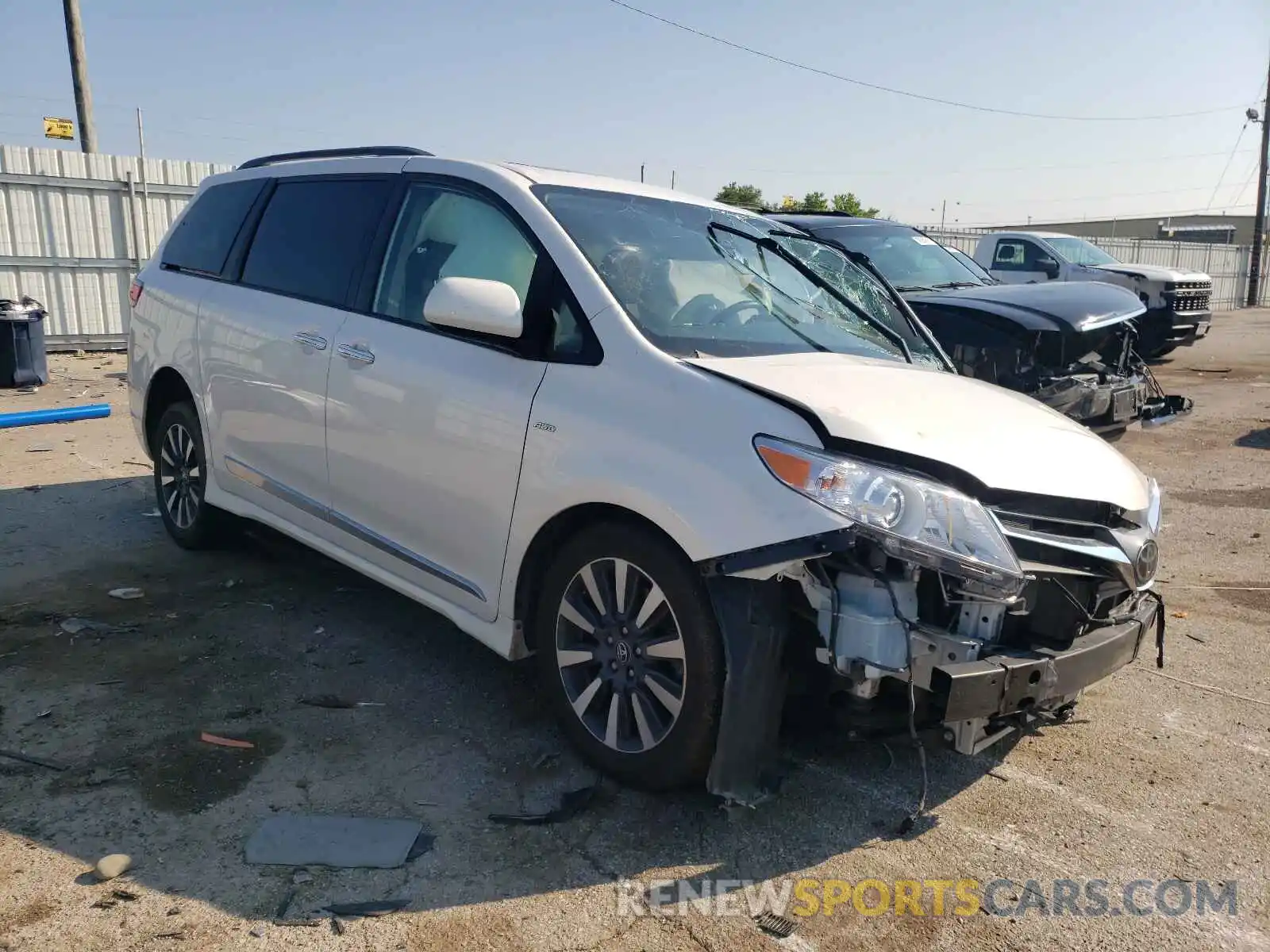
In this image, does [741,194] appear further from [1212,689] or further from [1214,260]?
[1212,689]

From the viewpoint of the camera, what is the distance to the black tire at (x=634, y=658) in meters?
2.85

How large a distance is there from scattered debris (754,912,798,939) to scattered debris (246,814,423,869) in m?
1.01

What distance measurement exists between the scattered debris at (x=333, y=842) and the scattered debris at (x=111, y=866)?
315 millimetres

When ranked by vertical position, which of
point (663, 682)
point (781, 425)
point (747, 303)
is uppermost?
point (747, 303)

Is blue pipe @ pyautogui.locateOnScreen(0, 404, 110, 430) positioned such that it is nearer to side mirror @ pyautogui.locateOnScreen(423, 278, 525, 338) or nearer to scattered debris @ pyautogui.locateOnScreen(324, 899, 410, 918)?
side mirror @ pyautogui.locateOnScreen(423, 278, 525, 338)

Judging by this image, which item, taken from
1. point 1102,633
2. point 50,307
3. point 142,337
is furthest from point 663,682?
point 50,307

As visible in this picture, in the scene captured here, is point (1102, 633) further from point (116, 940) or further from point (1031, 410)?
point (116, 940)

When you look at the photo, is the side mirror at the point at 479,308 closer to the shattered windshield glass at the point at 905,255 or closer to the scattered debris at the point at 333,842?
the scattered debris at the point at 333,842

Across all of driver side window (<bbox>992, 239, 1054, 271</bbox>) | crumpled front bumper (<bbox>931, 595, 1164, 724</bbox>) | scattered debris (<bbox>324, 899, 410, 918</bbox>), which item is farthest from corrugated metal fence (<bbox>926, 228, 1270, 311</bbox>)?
scattered debris (<bbox>324, 899, 410, 918</bbox>)

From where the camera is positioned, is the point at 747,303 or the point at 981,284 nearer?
the point at 747,303

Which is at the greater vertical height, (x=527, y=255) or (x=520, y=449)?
(x=527, y=255)

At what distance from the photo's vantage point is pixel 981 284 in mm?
8375

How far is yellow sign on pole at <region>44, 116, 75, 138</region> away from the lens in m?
15.0

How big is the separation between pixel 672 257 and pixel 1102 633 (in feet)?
6.38
